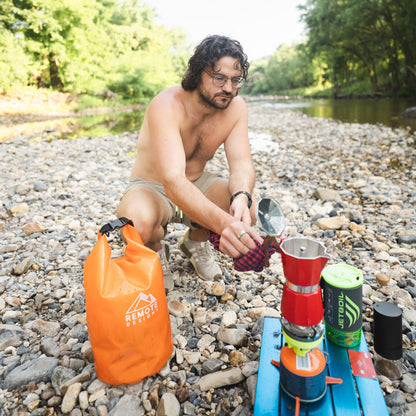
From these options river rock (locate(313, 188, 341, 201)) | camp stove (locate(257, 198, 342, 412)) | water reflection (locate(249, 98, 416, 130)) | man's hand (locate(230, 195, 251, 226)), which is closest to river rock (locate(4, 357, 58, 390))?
camp stove (locate(257, 198, 342, 412))

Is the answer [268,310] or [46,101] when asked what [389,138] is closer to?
[268,310]

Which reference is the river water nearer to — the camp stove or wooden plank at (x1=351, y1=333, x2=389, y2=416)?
wooden plank at (x1=351, y1=333, x2=389, y2=416)

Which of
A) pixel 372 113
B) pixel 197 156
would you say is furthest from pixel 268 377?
pixel 372 113

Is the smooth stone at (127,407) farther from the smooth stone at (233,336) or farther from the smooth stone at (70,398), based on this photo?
the smooth stone at (233,336)

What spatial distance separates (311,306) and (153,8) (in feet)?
179

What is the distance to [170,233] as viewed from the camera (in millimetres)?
3471

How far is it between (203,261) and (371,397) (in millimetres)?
1506

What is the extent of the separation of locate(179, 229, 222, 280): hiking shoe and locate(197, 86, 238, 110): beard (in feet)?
3.74

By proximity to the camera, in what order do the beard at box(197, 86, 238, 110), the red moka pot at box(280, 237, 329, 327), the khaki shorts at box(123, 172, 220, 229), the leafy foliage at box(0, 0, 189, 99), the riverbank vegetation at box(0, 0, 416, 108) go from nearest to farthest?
the red moka pot at box(280, 237, 329, 327) → the beard at box(197, 86, 238, 110) → the khaki shorts at box(123, 172, 220, 229) → the leafy foliage at box(0, 0, 189, 99) → the riverbank vegetation at box(0, 0, 416, 108)

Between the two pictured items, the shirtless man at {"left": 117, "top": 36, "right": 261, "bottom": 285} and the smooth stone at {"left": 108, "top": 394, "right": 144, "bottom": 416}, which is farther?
the shirtless man at {"left": 117, "top": 36, "right": 261, "bottom": 285}

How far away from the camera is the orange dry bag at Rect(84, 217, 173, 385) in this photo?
1.43 meters

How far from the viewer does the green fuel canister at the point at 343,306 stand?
1.50 metres

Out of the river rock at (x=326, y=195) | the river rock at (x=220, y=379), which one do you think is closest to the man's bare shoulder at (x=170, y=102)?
the river rock at (x=220, y=379)

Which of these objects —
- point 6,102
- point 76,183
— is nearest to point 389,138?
point 76,183
